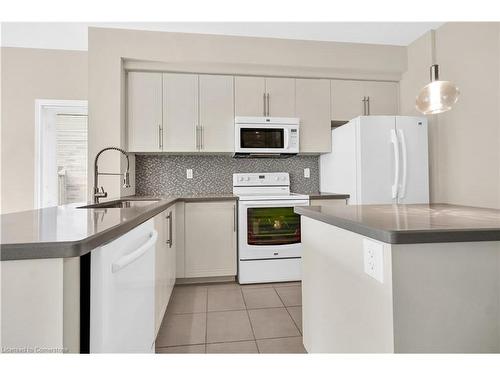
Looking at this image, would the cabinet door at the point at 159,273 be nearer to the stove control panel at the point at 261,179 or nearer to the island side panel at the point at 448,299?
the island side panel at the point at 448,299

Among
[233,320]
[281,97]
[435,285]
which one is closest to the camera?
[435,285]

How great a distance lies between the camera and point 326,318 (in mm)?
1311

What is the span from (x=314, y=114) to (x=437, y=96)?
1.93m

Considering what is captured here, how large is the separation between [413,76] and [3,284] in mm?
3876

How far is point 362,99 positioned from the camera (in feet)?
10.9

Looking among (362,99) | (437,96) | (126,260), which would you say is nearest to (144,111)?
(126,260)

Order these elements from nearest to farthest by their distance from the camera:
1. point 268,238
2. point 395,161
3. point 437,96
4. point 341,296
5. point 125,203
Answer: point 341,296 < point 437,96 < point 125,203 < point 395,161 < point 268,238

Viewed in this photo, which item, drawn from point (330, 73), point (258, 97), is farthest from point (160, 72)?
point (330, 73)

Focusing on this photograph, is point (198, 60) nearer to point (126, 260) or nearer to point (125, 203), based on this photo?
point (125, 203)

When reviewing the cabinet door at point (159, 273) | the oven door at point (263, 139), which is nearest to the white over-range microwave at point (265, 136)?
the oven door at point (263, 139)

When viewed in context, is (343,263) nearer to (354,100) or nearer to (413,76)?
(354,100)

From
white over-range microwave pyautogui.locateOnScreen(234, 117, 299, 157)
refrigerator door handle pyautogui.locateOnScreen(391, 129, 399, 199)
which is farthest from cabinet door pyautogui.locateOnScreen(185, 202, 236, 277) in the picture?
refrigerator door handle pyautogui.locateOnScreen(391, 129, 399, 199)

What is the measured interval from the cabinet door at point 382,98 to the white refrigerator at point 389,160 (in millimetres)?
579

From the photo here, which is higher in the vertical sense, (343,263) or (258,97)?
(258,97)
